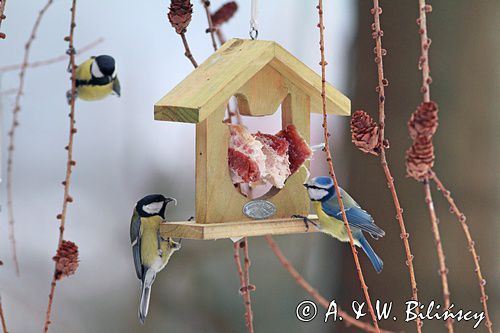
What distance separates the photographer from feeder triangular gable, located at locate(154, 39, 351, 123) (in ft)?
4.14

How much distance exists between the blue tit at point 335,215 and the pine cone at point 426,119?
1.50ft

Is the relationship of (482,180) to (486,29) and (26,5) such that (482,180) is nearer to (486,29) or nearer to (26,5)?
(486,29)

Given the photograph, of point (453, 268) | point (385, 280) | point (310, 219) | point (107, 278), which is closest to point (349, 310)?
point (385, 280)

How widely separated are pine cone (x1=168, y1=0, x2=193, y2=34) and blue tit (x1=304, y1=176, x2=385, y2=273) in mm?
355

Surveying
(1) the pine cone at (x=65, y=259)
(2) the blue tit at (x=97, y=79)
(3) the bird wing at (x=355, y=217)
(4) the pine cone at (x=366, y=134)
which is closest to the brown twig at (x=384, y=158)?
(4) the pine cone at (x=366, y=134)

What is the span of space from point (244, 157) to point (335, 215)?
0.18 m

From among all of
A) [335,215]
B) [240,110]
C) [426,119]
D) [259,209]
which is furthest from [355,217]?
[426,119]

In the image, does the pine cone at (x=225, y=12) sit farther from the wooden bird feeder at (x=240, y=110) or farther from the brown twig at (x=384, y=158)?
the brown twig at (x=384, y=158)

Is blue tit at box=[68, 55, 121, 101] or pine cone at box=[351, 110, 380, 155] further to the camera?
blue tit at box=[68, 55, 121, 101]

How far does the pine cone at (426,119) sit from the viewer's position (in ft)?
2.94

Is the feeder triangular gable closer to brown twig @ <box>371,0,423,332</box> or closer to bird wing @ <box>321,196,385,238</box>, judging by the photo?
bird wing @ <box>321,196,385,238</box>

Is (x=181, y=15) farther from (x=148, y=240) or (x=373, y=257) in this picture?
(x=373, y=257)

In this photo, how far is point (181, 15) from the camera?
1290mm

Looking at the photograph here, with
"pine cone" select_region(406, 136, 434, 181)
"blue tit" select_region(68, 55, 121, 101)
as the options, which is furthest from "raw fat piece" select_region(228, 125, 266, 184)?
"pine cone" select_region(406, 136, 434, 181)
